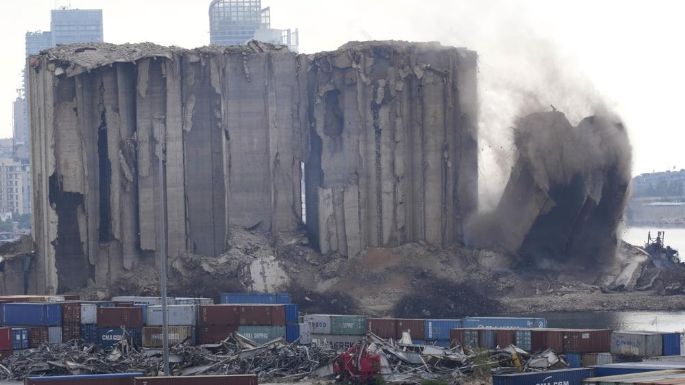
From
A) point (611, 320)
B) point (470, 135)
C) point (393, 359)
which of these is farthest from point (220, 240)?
point (393, 359)

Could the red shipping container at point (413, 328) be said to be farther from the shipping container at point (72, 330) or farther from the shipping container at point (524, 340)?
the shipping container at point (72, 330)

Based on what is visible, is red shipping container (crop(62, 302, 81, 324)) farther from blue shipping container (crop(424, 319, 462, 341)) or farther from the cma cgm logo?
the cma cgm logo

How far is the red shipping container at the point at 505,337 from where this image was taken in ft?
220

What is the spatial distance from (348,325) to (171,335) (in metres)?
8.52

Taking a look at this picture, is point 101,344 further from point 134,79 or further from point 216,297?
point 134,79

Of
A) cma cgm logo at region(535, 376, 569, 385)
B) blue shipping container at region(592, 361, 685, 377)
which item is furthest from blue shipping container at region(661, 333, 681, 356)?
cma cgm logo at region(535, 376, 569, 385)

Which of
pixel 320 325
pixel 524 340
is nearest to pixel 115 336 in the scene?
pixel 320 325

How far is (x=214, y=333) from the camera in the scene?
7338cm

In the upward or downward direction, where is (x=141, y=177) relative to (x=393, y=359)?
upward

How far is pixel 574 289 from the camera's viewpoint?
108812 mm

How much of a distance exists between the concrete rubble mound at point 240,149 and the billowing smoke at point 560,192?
322 centimetres

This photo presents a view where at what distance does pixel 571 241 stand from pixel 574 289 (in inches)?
215

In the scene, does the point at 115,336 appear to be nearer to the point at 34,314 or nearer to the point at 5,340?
the point at 34,314

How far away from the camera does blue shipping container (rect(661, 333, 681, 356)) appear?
6619 cm
